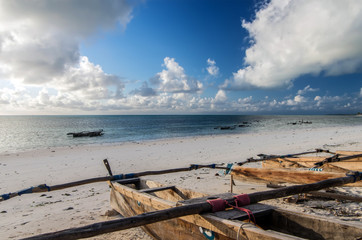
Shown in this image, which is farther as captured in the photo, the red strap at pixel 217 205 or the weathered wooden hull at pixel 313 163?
the weathered wooden hull at pixel 313 163

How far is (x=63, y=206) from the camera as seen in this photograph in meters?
5.96

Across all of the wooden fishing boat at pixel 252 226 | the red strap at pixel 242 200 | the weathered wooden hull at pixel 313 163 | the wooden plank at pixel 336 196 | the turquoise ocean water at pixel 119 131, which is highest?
the red strap at pixel 242 200

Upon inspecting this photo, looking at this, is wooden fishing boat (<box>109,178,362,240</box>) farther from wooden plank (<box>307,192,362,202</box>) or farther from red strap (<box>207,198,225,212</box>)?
wooden plank (<box>307,192,362,202</box>)

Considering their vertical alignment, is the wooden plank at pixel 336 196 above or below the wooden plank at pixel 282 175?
below

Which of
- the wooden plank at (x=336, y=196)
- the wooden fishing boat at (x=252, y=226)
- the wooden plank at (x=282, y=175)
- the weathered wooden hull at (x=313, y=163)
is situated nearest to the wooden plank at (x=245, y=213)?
the wooden fishing boat at (x=252, y=226)

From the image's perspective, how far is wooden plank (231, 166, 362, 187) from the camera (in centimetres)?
444

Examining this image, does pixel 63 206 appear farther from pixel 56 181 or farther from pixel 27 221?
pixel 56 181

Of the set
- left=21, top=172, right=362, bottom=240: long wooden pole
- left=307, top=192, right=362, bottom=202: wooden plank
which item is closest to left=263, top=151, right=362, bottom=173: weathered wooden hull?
left=307, top=192, right=362, bottom=202: wooden plank

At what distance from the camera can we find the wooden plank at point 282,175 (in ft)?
14.6

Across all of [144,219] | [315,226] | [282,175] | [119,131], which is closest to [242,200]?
[315,226]

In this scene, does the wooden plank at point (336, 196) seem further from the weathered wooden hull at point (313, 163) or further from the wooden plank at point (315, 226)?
the wooden plank at point (315, 226)

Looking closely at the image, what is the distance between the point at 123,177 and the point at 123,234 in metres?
1.46

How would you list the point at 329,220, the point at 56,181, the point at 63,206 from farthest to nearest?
1. the point at 56,181
2. the point at 63,206
3. the point at 329,220

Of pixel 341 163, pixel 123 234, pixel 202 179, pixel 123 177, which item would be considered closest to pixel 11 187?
pixel 123 177
